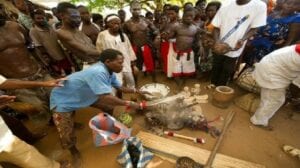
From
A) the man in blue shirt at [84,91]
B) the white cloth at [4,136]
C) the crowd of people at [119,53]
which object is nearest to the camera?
the white cloth at [4,136]

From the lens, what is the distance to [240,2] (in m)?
3.59

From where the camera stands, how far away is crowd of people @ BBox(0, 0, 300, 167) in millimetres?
2746

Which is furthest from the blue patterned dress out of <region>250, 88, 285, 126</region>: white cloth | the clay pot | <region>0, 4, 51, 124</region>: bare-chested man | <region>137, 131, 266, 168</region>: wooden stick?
<region>0, 4, 51, 124</region>: bare-chested man

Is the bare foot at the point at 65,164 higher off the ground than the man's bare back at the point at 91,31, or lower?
lower

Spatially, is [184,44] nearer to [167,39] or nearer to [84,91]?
[167,39]

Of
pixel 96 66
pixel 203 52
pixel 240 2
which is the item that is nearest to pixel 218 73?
pixel 203 52

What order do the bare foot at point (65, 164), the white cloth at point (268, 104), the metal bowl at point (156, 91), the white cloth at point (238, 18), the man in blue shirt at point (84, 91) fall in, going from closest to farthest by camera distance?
the man in blue shirt at point (84, 91)
the bare foot at point (65, 164)
the white cloth at point (268, 104)
the white cloth at point (238, 18)
the metal bowl at point (156, 91)

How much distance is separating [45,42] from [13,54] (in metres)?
0.85

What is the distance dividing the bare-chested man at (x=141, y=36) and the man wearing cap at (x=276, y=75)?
2434mm

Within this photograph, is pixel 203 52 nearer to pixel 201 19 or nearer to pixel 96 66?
pixel 201 19

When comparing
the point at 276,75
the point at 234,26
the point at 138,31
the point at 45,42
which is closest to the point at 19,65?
the point at 45,42

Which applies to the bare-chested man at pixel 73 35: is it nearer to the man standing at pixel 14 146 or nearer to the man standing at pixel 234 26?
the man standing at pixel 14 146

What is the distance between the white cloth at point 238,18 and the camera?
11.4ft

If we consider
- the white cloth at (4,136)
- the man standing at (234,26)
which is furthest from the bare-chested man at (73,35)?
the man standing at (234,26)
